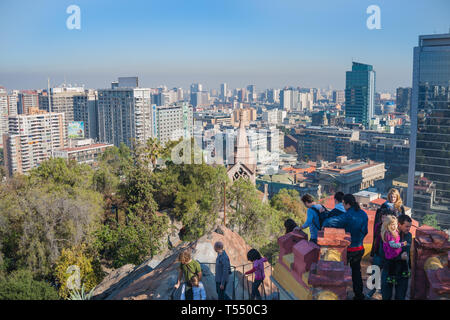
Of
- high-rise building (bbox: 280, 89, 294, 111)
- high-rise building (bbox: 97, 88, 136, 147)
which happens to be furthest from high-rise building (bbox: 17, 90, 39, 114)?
high-rise building (bbox: 280, 89, 294, 111)

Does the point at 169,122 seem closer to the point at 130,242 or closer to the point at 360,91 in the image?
the point at 360,91

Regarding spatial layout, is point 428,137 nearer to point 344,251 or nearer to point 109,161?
point 109,161

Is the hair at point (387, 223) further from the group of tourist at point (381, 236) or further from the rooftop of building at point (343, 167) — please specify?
the rooftop of building at point (343, 167)

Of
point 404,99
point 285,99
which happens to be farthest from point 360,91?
point 285,99

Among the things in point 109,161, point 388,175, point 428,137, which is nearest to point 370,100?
point 388,175

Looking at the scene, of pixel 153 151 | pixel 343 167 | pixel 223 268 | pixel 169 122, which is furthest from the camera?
pixel 169 122
